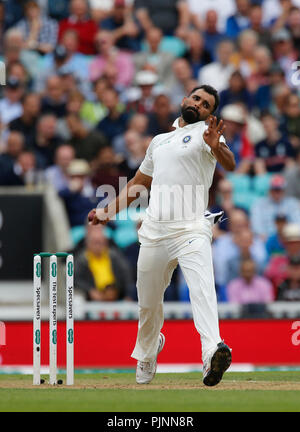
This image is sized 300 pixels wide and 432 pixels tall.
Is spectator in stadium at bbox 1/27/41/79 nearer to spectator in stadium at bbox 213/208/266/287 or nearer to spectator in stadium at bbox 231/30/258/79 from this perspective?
spectator in stadium at bbox 231/30/258/79

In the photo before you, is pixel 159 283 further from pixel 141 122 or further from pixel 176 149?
pixel 141 122

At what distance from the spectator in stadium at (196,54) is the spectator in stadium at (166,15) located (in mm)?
333

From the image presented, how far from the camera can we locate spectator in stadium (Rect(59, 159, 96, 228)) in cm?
1502

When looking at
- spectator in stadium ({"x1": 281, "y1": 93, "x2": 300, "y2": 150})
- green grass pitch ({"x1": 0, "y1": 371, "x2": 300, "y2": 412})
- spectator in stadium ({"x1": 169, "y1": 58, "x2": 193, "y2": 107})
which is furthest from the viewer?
spectator in stadium ({"x1": 169, "y1": 58, "x2": 193, "y2": 107})

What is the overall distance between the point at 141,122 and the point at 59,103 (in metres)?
1.37

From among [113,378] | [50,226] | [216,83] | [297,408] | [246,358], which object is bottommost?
[297,408]

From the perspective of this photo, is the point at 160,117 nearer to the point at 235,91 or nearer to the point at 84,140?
the point at 84,140

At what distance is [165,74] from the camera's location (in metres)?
18.0

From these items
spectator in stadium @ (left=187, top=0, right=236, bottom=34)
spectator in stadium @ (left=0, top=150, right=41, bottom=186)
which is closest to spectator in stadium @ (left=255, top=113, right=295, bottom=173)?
spectator in stadium @ (left=187, top=0, right=236, bottom=34)

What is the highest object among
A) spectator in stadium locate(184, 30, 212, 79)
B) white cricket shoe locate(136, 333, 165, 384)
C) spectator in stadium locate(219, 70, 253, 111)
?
spectator in stadium locate(184, 30, 212, 79)

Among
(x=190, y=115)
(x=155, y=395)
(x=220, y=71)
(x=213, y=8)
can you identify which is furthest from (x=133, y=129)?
(x=155, y=395)

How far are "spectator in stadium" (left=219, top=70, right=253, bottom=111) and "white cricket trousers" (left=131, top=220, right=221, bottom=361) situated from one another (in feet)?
27.9

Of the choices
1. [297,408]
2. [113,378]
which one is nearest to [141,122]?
[113,378]

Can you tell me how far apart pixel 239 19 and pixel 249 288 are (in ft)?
22.3
